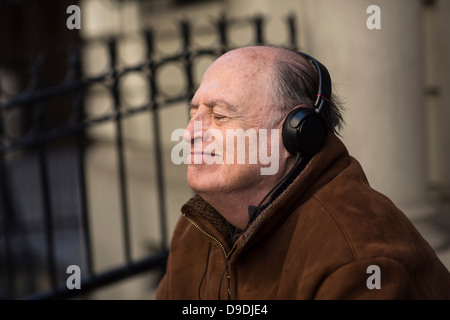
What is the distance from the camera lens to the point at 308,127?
53.4 inches

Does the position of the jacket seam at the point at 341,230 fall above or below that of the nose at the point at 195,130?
below

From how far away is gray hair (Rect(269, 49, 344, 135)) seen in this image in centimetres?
141

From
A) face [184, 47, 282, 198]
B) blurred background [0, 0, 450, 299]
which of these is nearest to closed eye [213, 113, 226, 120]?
face [184, 47, 282, 198]

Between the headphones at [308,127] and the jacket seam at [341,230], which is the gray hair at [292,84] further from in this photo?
the jacket seam at [341,230]

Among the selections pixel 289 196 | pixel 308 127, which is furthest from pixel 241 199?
pixel 308 127

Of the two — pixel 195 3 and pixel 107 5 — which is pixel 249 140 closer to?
pixel 195 3

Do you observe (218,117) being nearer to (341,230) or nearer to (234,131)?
(234,131)

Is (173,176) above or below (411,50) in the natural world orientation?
below

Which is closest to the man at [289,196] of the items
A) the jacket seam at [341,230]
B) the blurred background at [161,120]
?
the jacket seam at [341,230]

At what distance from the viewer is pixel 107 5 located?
8328 mm

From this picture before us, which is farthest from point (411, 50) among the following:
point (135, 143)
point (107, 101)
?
point (107, 101)

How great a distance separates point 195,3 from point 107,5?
8.13 ft

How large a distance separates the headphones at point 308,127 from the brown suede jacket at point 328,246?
3cm

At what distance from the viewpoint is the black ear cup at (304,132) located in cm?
136
